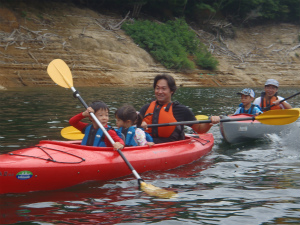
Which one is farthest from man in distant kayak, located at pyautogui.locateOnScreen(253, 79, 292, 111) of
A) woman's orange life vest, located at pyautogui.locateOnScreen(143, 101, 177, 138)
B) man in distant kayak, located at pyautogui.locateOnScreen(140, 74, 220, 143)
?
woman's orange life vest, located at pyautogui.locateOnScreen(143, 101, 177, 138)

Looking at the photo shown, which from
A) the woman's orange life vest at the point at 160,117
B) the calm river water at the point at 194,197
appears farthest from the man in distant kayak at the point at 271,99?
the woman's orange life vest at the point at 160,117

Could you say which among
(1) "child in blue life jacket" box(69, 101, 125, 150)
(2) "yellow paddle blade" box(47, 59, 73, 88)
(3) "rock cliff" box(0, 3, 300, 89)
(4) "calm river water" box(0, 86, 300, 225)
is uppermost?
(3) "rock cliff" box(0, 3, 300, 89)

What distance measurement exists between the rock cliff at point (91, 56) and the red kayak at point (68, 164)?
48.2ft

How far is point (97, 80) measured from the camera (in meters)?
21.2

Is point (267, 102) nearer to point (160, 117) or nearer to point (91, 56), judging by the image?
point (160, 117)

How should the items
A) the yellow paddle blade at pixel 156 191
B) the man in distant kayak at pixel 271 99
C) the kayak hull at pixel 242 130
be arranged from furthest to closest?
1. the man in distant kayak at pixel 271 99
2. the kayak hull at pixel 242 130
3. the yellow paddle blade at pixel 156 191

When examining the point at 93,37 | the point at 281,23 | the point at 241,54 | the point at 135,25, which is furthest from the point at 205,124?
the point at 281,23

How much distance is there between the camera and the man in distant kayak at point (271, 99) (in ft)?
27.7

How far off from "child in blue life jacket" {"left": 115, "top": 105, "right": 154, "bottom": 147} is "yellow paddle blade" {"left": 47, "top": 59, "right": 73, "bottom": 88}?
1.41 metres

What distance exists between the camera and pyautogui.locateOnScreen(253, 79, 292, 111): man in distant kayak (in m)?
8.44

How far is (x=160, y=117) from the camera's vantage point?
5.93 metres

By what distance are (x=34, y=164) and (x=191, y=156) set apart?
8.14 ft

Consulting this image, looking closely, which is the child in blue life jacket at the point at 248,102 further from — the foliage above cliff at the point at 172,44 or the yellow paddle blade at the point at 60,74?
the foliage above cliff at the point at 172,44

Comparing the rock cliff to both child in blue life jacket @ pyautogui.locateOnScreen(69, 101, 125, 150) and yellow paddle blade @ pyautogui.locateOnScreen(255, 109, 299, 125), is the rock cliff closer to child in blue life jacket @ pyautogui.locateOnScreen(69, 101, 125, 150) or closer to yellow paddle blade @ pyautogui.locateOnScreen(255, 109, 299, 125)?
yellow paddle blade @ pyautogui.locateOnScreen(255, 109, 299, 125)
